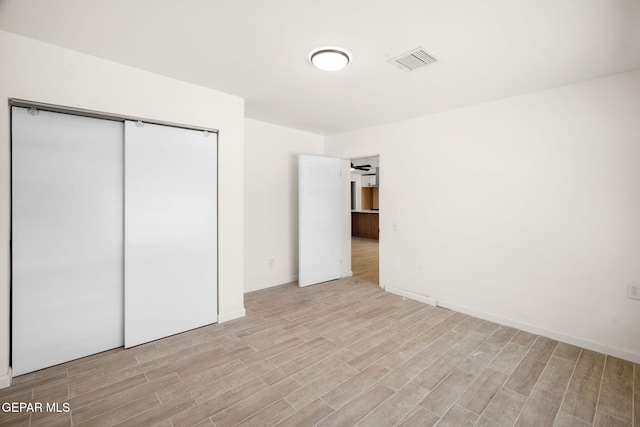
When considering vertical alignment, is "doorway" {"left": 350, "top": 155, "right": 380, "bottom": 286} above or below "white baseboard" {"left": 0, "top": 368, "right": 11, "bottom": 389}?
above

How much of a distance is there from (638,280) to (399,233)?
255 cm

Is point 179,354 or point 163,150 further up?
point 163,150

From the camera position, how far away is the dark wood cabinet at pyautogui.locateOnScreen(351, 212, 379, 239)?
10.3 meters

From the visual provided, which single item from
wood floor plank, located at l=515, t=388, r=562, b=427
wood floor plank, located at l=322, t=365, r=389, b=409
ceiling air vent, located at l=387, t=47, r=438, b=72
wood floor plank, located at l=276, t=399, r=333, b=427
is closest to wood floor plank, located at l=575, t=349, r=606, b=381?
wood floor plank, located at l=515, t=388, r=562, b=427

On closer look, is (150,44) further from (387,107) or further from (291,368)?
(291,368)

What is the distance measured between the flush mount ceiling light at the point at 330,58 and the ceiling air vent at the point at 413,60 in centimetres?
43

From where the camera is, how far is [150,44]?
7.63 feet

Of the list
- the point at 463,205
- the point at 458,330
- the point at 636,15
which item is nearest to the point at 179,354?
the point at 458,330

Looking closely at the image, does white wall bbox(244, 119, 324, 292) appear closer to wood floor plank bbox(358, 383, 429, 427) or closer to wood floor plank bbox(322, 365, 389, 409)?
wood floor plank bbox(322, 365, 389, 409)

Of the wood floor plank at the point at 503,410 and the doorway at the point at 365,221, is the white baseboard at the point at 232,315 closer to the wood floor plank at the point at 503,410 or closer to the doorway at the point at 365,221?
the doorway at the point at 365,221

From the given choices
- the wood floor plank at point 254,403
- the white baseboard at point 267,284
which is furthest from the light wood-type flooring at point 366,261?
the wood floor plank at point 254,403

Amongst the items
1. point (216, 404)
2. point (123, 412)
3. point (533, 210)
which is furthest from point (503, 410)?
point (123, 412)

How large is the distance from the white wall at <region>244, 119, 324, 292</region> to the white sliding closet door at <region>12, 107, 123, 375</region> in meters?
1.93

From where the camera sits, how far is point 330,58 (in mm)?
2396
